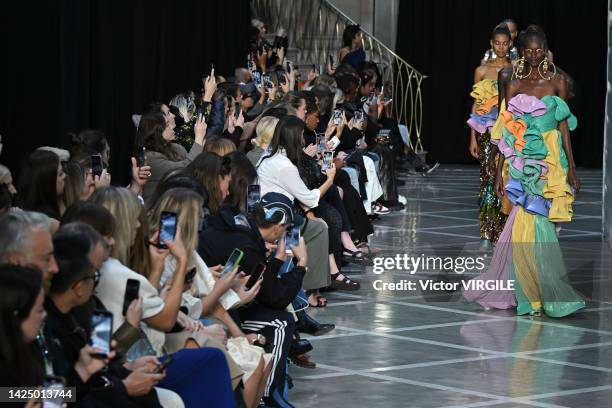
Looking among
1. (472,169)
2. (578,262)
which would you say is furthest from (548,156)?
(472,169)

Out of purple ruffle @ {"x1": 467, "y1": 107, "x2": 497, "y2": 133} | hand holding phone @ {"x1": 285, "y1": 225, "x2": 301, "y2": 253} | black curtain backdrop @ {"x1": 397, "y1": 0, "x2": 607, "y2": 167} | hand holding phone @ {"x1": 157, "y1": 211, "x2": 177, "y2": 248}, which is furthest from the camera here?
black curtain backdrop @ {"x1": 397, "y1": 0, "x2": 607, "y2": 167}

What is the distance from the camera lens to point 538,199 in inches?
340

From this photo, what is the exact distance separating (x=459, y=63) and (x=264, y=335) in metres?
14.4

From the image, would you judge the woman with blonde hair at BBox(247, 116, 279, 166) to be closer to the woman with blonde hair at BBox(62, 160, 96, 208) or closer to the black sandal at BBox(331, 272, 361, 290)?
the black sandal at BBox(331, 272, 361, 290)

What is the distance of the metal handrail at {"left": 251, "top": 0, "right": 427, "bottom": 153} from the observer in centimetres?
1778

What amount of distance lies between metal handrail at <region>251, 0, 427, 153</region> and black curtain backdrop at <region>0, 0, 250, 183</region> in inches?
166

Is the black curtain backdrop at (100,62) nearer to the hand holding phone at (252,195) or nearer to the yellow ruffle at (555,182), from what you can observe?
the hand holding phone at (252,195)

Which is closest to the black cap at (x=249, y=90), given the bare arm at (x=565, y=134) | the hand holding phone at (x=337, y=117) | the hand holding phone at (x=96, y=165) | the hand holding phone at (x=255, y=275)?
the hand holding phone at (x=337, y=117)

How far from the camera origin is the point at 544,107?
8.47 meters

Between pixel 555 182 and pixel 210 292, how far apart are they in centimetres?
361

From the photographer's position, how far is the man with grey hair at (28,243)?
4137 millimetres

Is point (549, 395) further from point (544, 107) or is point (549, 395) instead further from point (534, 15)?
point (534, 15)

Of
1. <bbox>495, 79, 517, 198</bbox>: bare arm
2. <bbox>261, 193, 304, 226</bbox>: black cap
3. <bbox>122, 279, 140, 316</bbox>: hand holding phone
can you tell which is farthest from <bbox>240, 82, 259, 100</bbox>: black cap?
<bbox>122, 279, 140, 316</bbox>: hand holding phone

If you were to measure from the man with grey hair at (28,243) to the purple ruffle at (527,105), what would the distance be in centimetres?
483
